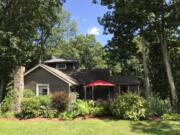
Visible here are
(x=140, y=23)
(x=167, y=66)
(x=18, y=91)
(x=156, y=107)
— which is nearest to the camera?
(x=156, y=107)

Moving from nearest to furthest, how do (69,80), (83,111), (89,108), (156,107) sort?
(83,111)
(89,108)
(156,107)
(69,80)

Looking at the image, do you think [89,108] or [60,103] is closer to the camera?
[89,108]

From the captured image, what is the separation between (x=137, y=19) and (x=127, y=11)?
7.88 ft

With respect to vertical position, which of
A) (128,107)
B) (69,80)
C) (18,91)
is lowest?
(128,107)

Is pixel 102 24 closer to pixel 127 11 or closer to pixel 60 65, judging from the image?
pixel 127 11

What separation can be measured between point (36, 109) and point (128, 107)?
6.10 metres

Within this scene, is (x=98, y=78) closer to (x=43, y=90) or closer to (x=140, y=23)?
(x=43, y=90)

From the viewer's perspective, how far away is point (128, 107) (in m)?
20.4

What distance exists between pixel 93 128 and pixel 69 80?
1642 cm

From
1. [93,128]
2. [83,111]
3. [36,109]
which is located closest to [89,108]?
[83,111]

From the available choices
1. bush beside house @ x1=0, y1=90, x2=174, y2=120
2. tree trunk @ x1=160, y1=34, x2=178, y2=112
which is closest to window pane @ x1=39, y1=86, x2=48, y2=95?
bush beside house @ x1=0, y1=90, x2=174, y2=120

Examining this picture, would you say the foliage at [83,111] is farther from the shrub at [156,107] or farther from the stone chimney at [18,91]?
the stone chimney at [18,91]

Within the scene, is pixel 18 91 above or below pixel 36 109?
above

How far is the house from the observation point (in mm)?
33250
